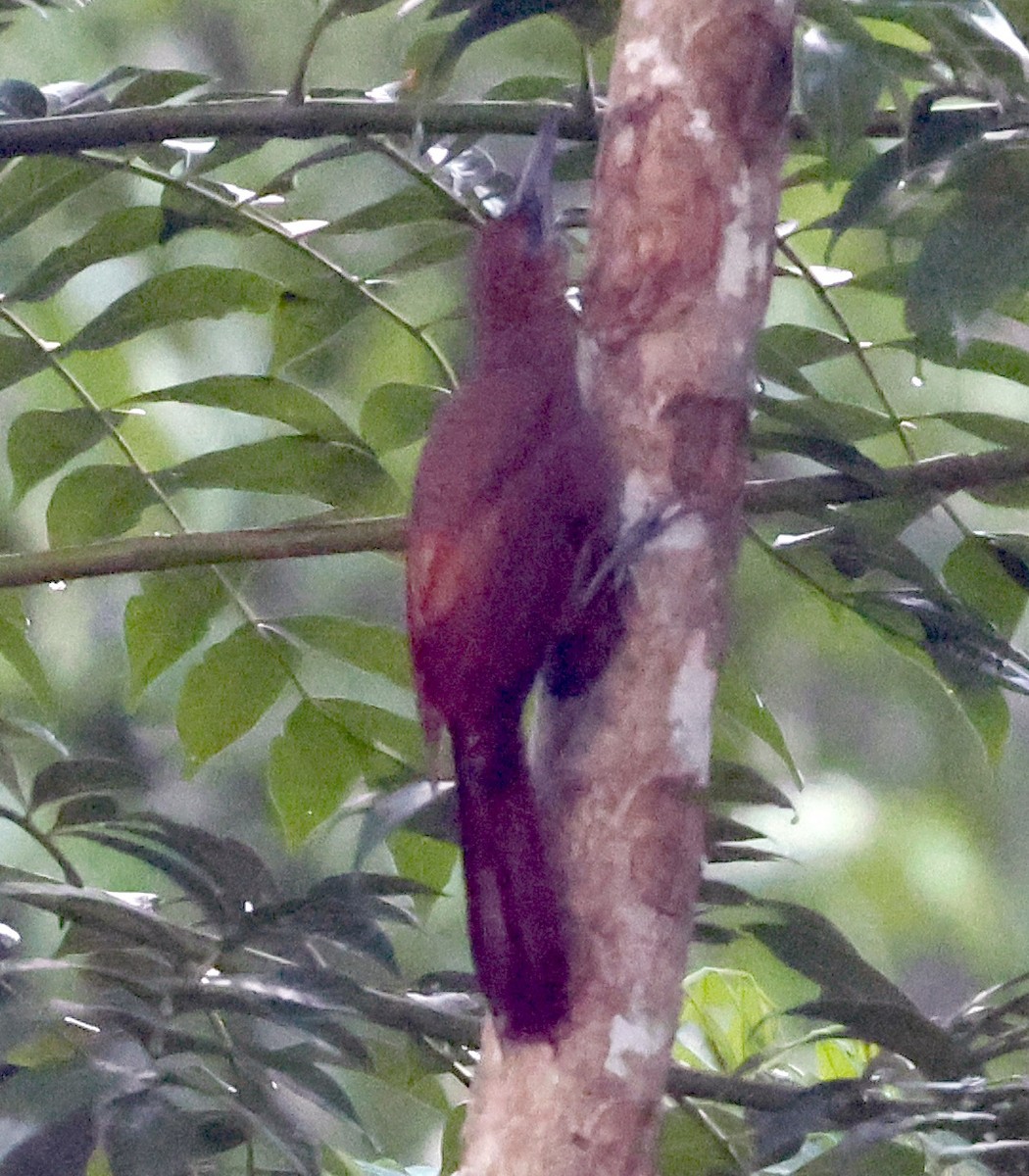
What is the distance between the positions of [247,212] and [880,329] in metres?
0.70

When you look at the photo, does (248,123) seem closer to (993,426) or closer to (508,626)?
(508,626)

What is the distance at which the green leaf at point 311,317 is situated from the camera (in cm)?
104

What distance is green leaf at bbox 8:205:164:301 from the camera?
39.1 inches

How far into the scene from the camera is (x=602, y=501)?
71cm

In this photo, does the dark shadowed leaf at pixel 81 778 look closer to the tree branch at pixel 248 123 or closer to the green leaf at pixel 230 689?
the green leaf at pixel 230 689

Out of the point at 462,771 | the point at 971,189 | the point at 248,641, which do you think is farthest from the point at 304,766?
the point at 971,189

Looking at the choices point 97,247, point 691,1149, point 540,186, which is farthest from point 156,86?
point 691,1149

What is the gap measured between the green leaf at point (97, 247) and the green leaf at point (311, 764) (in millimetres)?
318

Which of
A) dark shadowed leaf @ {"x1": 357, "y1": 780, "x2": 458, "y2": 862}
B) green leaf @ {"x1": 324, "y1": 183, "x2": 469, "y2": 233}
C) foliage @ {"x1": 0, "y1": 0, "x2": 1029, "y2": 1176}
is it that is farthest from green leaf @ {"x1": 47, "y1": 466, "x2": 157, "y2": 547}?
dark shadowed leaf @ {"x1": 357, "y1": 780, "x2": 458, "y2": 862}

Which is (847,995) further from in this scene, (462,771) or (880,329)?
(880,329)

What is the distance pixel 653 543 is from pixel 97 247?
18.9 inches

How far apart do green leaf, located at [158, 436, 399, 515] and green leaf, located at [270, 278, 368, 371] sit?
0.06m

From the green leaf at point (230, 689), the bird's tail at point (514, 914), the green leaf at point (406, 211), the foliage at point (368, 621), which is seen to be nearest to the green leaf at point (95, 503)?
the foliage at point (368, 621)

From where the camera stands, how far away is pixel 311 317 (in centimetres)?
105
